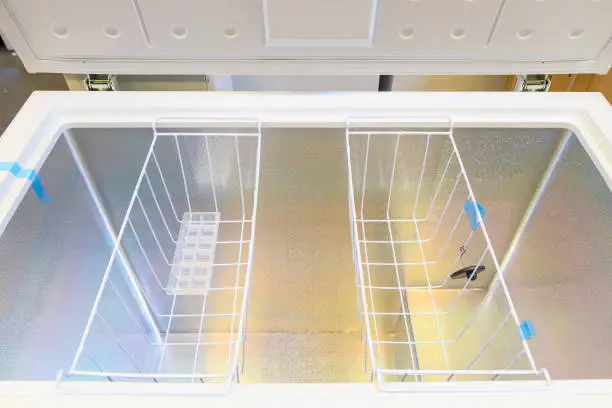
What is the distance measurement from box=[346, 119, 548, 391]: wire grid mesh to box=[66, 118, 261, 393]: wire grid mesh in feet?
0.93

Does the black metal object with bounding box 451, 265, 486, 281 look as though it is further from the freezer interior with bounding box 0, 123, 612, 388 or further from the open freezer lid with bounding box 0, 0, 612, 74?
the open freezer lid with bounding box 0, 0, 612, 74

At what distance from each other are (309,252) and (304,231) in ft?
0.21

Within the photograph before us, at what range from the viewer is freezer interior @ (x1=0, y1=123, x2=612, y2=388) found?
86 centimetres

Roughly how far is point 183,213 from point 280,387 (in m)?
0.63

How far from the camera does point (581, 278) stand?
91 centimetres

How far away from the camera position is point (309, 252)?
112 centimetres

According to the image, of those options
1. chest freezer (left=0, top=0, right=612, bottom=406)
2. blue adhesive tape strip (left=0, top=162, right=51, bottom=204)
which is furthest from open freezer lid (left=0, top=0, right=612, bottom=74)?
blue adhesive tape strip (left=0, top=162, right=51, bottom=204)

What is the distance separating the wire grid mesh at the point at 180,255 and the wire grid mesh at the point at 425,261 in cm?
28

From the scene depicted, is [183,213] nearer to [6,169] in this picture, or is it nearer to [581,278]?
[6,169]

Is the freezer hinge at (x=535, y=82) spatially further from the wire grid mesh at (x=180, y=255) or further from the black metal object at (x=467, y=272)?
the wire grid mesh at (x=180, y=255)

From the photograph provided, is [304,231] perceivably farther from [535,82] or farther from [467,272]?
[535,82]

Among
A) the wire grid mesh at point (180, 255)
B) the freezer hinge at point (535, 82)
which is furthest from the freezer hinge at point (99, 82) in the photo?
the freezer hinge at point (535, 82)

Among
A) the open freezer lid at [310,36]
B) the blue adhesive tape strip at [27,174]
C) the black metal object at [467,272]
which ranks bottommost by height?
the blue adhesive tape strip at [27,174]

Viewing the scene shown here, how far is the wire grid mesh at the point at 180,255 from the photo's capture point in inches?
37.5
